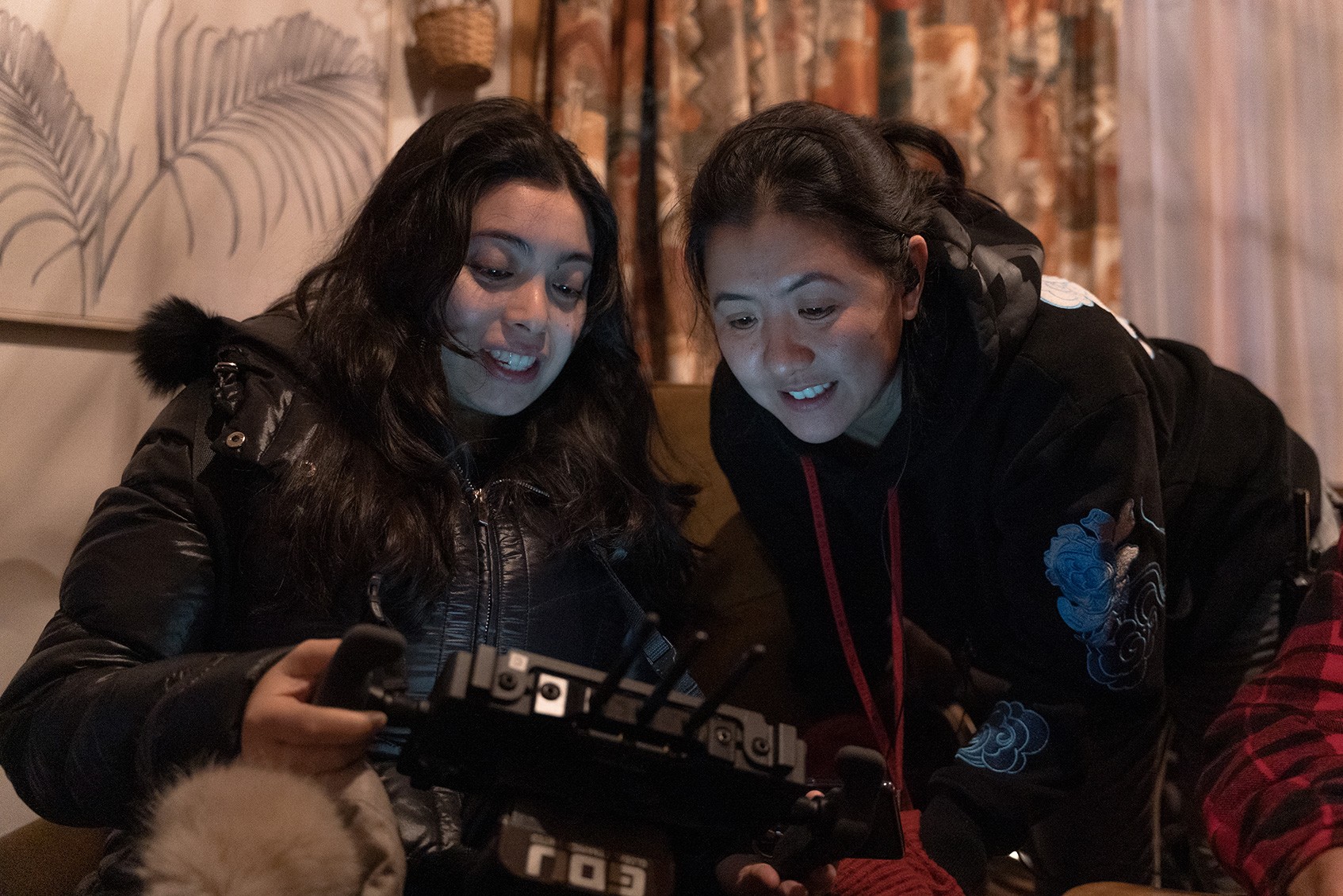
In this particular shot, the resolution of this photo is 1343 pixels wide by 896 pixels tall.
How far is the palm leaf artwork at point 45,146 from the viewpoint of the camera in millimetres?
1352

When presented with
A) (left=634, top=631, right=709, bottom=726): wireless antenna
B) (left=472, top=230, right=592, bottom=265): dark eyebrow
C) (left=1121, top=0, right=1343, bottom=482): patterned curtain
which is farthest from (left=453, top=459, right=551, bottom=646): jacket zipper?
(left=1121, top=0, right=1343, bottom=482): patterned curtain

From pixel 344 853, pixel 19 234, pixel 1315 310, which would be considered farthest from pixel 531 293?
pixel 1315 310

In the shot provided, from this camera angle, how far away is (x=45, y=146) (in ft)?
4.54

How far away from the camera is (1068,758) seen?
108 centimetres

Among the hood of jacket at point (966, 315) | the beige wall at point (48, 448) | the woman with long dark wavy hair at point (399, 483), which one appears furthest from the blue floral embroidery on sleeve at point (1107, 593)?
the beige wall at point (48, 448)

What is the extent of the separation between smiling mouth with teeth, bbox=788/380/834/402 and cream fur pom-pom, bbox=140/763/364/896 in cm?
65

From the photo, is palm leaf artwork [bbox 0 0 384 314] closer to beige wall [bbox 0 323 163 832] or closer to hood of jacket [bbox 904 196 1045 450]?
beige wall [bbox 0 323 163 832]

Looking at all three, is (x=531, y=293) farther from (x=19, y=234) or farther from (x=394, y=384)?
(x=19, y=234)

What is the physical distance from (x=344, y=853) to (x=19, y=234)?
1126 mm

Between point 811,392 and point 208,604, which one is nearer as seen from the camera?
point 208,604

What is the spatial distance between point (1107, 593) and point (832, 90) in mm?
1277

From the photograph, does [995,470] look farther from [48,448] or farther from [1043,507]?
[48,448]

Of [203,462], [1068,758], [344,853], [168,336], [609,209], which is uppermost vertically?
[609,209]

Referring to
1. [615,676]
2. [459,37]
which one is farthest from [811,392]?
[459,37]
